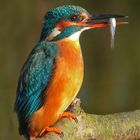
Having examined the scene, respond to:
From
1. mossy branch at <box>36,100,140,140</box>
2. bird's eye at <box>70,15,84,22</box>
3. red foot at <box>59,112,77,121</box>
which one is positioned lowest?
mossy branch at <box>36,100,140,140</box>

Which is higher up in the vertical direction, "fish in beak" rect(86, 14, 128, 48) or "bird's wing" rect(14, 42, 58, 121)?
"fish in beak" rect(86, 14, 128, 48)

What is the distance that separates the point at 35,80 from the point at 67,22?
34 centimetres

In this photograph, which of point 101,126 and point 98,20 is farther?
point 98,20

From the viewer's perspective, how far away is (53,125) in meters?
3.63

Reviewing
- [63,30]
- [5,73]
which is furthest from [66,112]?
[5,73]

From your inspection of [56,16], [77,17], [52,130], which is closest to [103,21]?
→ [77,17]

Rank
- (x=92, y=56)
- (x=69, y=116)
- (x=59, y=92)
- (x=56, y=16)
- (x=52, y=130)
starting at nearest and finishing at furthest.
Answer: (x=52, y=130) < (x=69, y=116) < (x=59, y=92) < (x=56, y=16) < (x=92, y=56)

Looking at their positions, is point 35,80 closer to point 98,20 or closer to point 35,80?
point 35,80

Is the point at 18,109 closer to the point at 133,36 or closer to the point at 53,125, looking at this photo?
the point at 53,125

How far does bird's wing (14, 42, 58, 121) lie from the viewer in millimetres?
3723

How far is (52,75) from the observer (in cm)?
371

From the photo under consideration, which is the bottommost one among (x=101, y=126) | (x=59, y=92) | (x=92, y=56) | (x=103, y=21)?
A: (x=92, y=56)

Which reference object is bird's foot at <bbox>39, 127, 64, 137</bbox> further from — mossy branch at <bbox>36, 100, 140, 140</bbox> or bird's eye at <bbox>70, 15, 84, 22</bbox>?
bird's eye at <bbox>70, 15, 84, 22</bbox>

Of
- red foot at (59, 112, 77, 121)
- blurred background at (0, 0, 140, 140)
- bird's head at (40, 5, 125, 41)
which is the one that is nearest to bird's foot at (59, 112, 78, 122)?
red foot at (59, 112, 77, 121)
